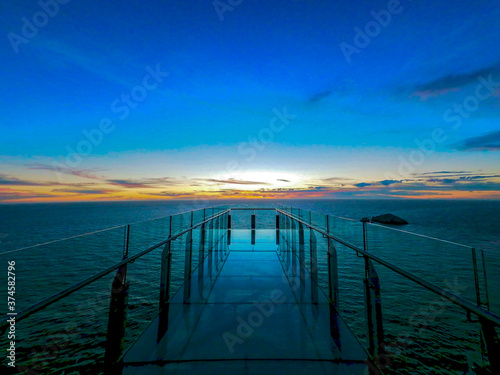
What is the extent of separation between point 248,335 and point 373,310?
1.27 metres

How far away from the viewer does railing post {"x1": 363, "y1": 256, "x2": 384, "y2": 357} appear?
69.6 inches

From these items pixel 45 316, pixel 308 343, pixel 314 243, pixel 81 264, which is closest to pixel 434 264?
pixel 314 243

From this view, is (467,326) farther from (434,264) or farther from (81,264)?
(81,264)

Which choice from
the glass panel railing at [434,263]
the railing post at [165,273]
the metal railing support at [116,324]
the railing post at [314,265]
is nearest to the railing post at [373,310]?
the railing post at [314,265]

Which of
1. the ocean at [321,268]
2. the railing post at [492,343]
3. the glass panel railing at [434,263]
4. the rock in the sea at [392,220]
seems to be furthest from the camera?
the rock in the sea at [392,220]

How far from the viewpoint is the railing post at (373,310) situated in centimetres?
177

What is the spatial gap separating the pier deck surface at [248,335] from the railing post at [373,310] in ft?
0.86

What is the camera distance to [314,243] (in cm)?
370

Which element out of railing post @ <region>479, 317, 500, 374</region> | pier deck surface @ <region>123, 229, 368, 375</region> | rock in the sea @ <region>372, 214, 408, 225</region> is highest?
railing post @ <region>479, 317, 500, 374</region>

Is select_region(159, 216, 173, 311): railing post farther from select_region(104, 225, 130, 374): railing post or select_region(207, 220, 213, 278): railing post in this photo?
select_region(207, 220, 213, 278): railing post

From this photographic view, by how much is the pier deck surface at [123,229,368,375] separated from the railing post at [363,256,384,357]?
0.86 ft

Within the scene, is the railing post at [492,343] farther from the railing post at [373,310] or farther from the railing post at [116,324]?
the railing post at [116,324]

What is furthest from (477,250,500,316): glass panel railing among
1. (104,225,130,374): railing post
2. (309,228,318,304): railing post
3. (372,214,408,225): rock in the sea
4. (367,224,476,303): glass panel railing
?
(372,214,408,225): rock in the sea

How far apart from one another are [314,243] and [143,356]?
8.50 feet
